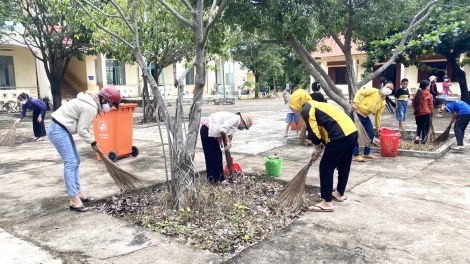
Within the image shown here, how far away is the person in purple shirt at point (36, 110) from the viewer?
9.08m

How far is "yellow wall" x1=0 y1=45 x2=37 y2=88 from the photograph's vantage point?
19.9 meters

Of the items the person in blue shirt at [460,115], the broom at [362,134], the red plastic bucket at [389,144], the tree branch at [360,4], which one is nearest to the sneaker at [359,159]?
the broom at [362,134]

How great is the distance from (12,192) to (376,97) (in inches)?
227

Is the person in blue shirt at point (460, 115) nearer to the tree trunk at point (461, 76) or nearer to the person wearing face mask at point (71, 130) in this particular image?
the person wearing face mask at point (71, 130)

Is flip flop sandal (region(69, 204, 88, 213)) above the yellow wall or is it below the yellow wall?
below

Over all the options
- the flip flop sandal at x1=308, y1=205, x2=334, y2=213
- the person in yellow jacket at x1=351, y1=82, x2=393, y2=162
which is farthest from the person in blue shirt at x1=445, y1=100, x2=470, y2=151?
the flip flop sandal at x1=308, y1=205, x2=334, y2=213

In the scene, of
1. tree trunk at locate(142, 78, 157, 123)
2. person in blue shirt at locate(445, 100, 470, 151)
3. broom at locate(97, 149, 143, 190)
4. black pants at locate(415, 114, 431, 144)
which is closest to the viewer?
broom at locate(97, 149, 143, 190)

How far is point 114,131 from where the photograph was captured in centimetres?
673

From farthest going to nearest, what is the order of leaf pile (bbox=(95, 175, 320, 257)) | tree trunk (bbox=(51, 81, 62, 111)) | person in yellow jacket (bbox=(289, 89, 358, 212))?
tree trunk (bbox=(51, 81, 62, 111)) → person in yellow jacket (bbox=(289, 89, 358, 212)) → leaf pile (bbox=(95, 175, 320, 257))

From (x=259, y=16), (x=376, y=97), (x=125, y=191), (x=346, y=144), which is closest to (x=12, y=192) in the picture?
(x=125, y=191)

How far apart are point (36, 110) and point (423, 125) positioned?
30.1 ft

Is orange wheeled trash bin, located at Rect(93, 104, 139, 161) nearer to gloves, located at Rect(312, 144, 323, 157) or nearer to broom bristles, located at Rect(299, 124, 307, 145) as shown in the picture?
broom bristles, located at Rect(299, 124, 307, 145)

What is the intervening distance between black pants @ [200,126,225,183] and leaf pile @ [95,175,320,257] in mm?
159

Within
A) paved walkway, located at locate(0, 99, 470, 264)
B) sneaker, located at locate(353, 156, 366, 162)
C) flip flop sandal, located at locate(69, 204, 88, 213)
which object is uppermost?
sneaker, located at locate(353, 156, 366, 162)
